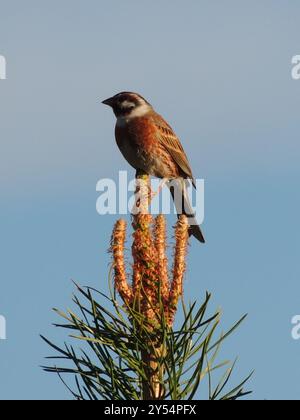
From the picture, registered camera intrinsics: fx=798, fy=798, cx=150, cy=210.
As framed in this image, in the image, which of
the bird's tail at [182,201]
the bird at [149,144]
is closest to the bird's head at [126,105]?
the bird at [149,144]

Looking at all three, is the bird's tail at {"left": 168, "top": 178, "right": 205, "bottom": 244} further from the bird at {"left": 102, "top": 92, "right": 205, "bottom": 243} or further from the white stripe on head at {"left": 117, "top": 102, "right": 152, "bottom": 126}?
the white stripe on head at {"left": 117, "top": 102, "right": 152, "bottom": 126}

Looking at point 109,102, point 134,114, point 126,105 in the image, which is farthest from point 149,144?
point 109,102

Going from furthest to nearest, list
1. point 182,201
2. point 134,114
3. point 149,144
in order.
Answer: point 134,114 → point 149,144 → point 182,201

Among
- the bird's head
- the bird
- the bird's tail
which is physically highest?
the bird's head

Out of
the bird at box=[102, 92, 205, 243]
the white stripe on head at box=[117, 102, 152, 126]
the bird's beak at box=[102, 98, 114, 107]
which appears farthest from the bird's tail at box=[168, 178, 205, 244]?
the bird's beak at box=[102, 98, 114, 107]

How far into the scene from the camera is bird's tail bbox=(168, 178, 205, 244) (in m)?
8.95

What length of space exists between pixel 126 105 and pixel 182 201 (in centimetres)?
146

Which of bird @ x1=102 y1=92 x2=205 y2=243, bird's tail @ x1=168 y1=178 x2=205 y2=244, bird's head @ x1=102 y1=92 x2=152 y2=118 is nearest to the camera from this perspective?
bird's tail @ x1=168 y1=178 x2=205 y2=244

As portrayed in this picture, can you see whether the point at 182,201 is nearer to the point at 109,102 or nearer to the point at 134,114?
the point at 134,114

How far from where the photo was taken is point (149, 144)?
9711mm

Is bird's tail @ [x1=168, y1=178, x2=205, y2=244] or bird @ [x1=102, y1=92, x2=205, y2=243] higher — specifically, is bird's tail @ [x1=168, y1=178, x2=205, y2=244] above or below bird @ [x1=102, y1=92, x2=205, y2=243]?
below

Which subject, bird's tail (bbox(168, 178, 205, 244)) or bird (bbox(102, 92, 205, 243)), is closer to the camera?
bird's tail (bbox(168, 178, 205, 244))
